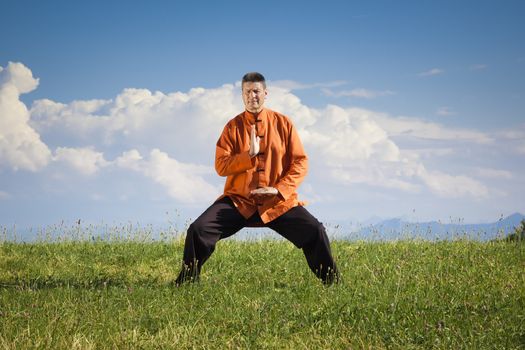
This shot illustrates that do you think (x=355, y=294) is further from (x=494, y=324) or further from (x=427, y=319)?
(x=494, y=324)

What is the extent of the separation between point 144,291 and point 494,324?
3.80 m

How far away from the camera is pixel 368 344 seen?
16.0ft

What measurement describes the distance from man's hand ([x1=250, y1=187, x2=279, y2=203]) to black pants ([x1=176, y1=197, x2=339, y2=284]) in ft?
0.82

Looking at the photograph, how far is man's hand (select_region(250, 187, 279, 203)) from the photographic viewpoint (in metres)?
6.87

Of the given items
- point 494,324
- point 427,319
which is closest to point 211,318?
point 427,319

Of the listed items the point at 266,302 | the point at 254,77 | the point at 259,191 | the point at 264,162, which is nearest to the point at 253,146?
the point at 264,162

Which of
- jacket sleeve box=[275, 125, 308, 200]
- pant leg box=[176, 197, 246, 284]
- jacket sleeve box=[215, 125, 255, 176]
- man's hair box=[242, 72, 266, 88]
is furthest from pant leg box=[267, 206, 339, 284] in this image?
man's hair box=[242, 72, 266, 88]

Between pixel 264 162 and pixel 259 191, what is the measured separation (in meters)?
0.43

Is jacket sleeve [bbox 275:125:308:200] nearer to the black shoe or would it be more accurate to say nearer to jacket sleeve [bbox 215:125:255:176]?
jacket sleeve [bbox 215:125:255:176]

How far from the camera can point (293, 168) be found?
283 inches

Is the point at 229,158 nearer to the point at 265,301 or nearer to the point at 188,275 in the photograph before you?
the point at 188,275

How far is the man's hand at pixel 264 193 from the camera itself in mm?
6867

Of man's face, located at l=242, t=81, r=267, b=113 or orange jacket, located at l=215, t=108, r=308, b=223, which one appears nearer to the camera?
Result: orange jacket, located at l=215, t=108, r=308, b=223

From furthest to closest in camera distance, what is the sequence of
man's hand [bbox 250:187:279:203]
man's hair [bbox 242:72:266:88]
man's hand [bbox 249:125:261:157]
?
man's hair [bbox 242:72:266:88]
man's hand [bbox 249:125:261:157]
man's hand [bbox 250:187:279:203]
